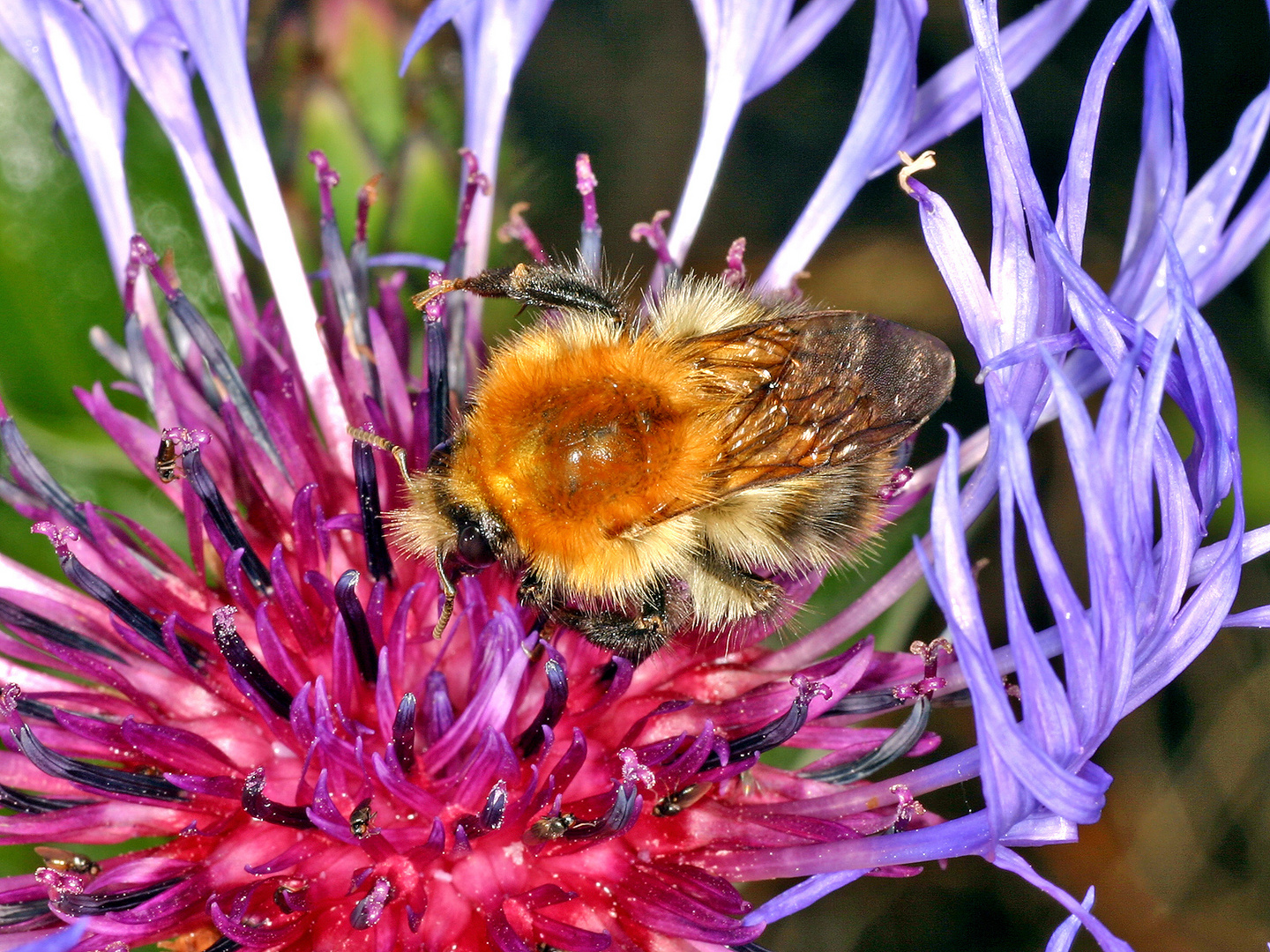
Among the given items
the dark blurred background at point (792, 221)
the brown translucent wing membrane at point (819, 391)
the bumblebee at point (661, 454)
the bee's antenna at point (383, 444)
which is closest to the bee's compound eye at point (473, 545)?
the bumblebee at point (661, 454)

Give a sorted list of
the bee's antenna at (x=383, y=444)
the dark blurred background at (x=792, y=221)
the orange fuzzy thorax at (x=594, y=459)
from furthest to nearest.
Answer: the dark blurred background at (x=792, y=221), the bee's antenna at (x=383, y=444), the orange fuzzy thorax at (x=594, y=459)

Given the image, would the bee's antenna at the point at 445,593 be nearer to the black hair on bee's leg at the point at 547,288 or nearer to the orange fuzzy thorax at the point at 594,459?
the orange fuzzy thorax at the point at 594,459

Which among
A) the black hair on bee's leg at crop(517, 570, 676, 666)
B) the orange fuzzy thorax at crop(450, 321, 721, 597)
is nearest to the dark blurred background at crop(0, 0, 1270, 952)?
the black hair on bee's leg at crop(517, 570, 676, 666)

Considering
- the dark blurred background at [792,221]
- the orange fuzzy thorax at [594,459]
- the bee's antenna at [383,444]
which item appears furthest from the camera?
the dark blurred background at [792,221]

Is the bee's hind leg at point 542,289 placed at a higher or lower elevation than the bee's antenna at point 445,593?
higher

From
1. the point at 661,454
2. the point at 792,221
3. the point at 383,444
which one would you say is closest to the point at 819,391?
the point at 661,454

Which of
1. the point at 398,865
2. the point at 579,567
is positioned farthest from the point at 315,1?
the point at 398,865

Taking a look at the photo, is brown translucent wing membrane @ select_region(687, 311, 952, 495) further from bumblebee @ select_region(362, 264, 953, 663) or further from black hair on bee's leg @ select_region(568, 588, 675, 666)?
black hair on bee's leg @ select_region(568, 588, 675, 666)
